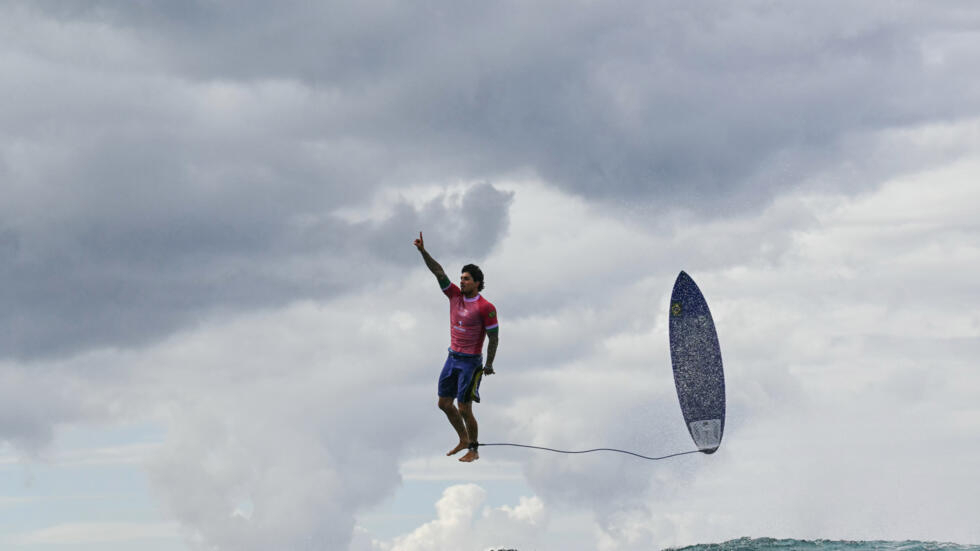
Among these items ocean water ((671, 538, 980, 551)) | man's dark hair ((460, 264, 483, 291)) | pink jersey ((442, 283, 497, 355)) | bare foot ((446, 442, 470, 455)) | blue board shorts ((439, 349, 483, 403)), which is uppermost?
man's dark hair ((460, 264, 483, 291))

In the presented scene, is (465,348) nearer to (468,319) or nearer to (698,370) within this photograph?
(468,319)

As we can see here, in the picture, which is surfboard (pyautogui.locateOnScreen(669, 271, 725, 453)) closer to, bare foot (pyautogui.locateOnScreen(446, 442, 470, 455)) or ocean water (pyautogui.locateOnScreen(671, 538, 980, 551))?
ocean water (pyautogui.locateOnScreen(671, 538, 980, 551))

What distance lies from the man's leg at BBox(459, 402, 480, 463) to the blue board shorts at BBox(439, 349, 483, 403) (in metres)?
0.15

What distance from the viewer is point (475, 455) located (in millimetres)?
20500

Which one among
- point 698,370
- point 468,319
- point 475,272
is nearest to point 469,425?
point 468,319

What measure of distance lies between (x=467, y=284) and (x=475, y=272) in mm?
419

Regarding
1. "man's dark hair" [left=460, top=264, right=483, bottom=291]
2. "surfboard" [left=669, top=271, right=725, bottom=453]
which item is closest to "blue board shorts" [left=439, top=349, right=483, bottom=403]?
"man's dark hair" [left=460, top=264, right=483, bottom=291]

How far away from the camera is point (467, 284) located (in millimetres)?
19656

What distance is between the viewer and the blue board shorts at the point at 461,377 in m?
20.2

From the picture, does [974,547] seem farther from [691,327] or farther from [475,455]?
[475,455]

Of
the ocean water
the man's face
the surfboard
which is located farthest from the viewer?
the surfboard

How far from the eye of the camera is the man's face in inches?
774

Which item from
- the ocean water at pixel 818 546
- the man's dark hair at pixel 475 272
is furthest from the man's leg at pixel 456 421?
the ocean water at pixel 818 546

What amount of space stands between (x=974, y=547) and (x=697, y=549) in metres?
6.30
